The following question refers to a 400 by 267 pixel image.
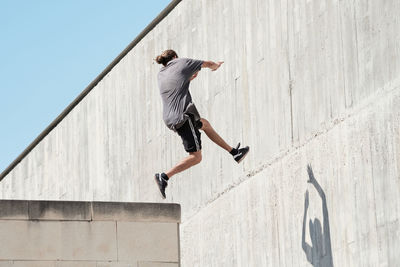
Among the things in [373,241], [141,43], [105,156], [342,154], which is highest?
[141,43]

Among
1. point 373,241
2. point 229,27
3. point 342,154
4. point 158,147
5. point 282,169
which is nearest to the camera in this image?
point 373,241

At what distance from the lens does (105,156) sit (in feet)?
98.1

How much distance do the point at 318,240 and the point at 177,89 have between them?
12.4ft

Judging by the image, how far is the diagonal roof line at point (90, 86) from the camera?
26938 mm

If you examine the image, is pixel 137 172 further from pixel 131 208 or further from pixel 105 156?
pixel 131 208

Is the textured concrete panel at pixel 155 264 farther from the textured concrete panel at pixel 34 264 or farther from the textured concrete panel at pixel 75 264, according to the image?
the textured concrete panel at pixel 34 264

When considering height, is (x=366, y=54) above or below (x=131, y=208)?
above

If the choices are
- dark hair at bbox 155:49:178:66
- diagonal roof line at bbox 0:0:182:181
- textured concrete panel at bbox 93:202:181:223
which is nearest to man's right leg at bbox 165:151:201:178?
textured concrete panel at bbox 93:202:181:223

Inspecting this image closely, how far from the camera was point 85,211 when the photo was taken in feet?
57.2

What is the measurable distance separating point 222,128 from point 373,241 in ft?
22.7

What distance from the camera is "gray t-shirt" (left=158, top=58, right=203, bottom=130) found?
53.5 ft

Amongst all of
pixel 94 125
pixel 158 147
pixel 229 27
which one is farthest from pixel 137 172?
pixel 229 27

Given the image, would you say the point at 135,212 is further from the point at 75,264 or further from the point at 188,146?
the point at 188,146

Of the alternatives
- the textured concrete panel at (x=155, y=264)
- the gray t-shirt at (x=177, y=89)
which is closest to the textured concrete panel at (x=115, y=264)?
the textured concrete panel at (x=155, y=264)
